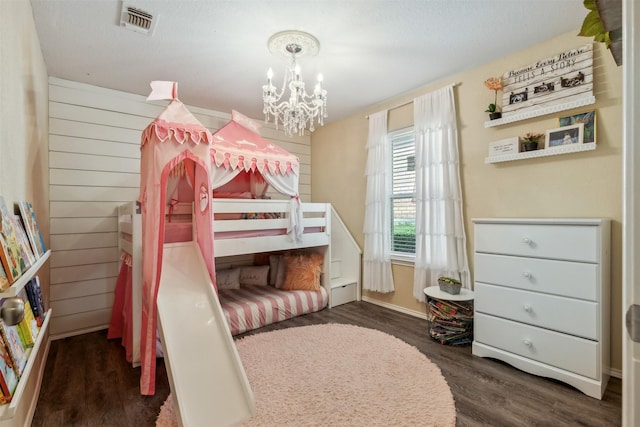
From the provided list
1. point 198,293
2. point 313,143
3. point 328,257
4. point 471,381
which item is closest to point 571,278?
point 471,381

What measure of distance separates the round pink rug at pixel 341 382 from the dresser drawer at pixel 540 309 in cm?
66

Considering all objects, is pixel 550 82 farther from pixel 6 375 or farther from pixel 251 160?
pixel 6 375

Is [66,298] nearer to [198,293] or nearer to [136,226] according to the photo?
[136,226]

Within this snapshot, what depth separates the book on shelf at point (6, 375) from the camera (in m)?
0.91

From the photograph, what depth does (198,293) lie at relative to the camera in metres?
2.27

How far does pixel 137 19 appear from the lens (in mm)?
2047

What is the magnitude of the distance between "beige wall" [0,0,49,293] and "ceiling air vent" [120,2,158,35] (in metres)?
0.51

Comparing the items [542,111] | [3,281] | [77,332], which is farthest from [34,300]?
[542,111]

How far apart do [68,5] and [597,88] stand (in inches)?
143

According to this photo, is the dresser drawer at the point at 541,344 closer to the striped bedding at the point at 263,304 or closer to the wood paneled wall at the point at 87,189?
the striped bedding at the point at 263,304

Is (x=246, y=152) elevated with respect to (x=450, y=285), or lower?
elevated

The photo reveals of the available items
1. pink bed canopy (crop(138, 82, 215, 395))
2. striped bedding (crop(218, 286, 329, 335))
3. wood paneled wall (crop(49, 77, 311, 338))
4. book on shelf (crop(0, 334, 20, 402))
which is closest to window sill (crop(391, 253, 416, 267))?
striped bedding (crop(218, 286, 329, 335))

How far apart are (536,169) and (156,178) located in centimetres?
293

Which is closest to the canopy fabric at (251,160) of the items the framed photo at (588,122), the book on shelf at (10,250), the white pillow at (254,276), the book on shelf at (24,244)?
the white pillow at (254,276)
